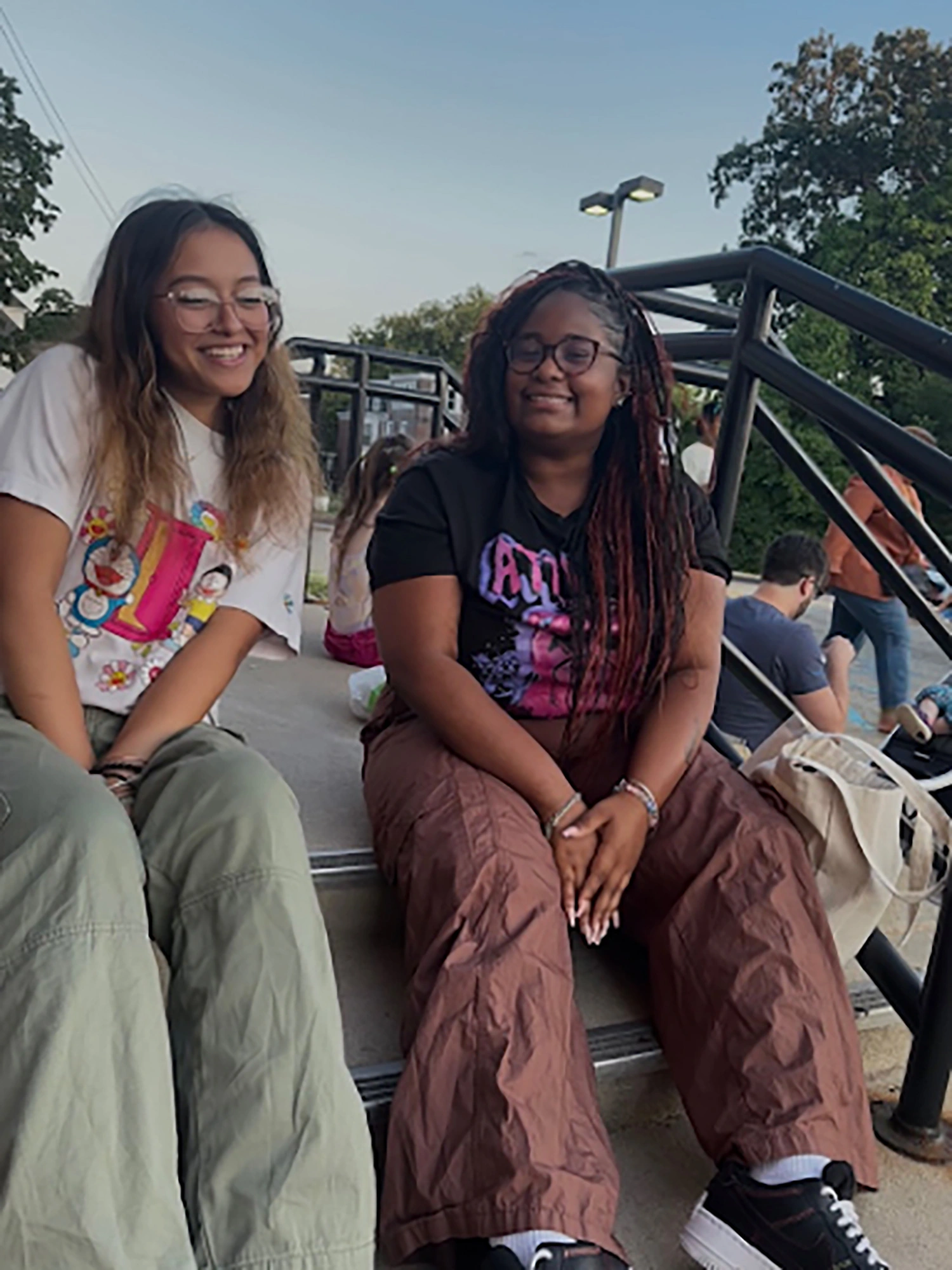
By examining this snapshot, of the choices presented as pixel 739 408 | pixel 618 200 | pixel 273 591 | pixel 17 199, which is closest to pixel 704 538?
pixel 739 408

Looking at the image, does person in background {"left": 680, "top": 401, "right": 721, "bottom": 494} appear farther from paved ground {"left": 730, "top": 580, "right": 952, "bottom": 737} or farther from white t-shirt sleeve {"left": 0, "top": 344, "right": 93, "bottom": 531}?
white t-shirt sleeve {"left": 0, "top": 344, "right": 93, "bottom": 531}

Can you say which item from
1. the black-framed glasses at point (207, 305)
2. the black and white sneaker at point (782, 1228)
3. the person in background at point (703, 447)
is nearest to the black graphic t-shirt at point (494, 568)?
the black-framed glasses at point (207, 305)

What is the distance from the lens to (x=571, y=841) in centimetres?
156

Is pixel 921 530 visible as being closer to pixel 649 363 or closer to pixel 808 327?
pixel 649 363

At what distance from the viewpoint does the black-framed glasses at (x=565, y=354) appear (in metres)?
1.79

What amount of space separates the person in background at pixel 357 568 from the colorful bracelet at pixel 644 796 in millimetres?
2018

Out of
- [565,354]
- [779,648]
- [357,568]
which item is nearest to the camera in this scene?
[565,354]

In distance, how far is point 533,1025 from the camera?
1250mm

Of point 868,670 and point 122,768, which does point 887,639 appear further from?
point 122,768

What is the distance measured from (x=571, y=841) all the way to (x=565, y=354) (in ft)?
2.89

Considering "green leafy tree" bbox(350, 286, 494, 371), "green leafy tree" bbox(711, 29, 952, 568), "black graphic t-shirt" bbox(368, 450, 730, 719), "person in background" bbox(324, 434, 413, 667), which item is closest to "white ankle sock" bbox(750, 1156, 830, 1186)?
"black graphic t-shirt" bbox(368, 450, 730, 719)

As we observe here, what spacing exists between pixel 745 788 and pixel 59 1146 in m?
1.18

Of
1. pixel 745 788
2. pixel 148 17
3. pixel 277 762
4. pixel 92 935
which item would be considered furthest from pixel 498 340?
pixel 148 17

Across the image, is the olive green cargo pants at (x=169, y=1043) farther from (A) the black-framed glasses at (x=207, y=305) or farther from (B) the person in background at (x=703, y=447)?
(B) the person in background at (x=703, y=447)
